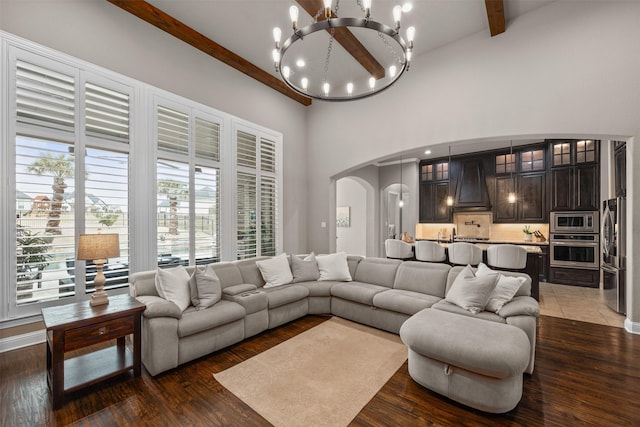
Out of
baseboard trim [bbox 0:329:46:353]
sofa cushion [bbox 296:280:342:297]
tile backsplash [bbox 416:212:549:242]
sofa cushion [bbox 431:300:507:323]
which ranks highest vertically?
tile backsplash [bbox 416:212:549:242]

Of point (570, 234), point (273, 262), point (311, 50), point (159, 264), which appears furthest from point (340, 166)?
point (570, 234)

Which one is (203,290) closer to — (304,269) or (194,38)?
(304,269)

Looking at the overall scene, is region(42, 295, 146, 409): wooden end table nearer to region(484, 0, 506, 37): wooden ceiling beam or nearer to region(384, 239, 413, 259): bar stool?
region(384, 239, 413, 259): bar stool

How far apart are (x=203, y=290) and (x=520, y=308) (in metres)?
3.15

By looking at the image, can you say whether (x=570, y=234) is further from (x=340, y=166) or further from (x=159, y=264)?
(x=159, y=264)

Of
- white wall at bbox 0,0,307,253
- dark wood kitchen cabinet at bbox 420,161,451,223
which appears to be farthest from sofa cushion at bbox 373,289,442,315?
dark wood kitchen cabinet at bbox 420,161,451,223

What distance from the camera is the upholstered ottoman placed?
1923 millimetres

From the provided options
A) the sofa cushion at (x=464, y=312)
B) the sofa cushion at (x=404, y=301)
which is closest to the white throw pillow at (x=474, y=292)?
the sofa cushion at (x=464, y=312)

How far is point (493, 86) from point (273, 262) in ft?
13.9

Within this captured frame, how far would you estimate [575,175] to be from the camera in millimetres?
5984

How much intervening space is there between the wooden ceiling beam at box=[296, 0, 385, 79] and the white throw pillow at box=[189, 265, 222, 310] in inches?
135

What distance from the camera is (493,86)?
4.19 m

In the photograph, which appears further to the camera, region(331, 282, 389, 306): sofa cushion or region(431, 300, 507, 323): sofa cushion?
region(331, 282, 389, 306): sofa cushion

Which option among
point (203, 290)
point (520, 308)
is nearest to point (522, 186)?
point (520, 308)
